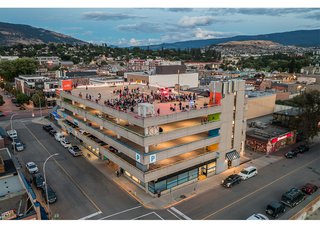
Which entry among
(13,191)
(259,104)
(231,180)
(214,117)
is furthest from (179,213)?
(259,104)

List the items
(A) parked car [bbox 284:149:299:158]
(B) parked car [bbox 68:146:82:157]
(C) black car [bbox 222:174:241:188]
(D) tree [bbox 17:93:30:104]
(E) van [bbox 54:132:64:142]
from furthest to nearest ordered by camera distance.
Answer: (D) tree [bbox 17:93:30:104]
(E) van [bbox 54:132:64:142]
(A) parked car [bbox 284:149:299:158]
(B) parked car [bbox 68:146:82:157]
(C) black car [bbox 222:174:241:188]

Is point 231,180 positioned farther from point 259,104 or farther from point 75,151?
point 259,104

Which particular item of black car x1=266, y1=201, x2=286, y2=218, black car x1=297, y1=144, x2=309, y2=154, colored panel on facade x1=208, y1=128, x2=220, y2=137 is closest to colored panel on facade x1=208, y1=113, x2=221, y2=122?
colored panel on facade x1=208, y1=128, x2=220, y2=137

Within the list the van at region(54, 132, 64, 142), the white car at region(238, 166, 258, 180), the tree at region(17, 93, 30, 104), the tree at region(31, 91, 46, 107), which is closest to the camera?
the white car at region(238, 166, 258, 180)

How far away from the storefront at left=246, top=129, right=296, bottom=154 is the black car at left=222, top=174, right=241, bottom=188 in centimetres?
1598

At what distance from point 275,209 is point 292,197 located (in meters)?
4.76

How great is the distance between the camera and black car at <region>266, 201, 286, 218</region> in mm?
32812

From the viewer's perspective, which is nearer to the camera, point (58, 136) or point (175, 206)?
point (175, 206)

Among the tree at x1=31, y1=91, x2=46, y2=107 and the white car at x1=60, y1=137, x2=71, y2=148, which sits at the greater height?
the tree at x1=31, y1=91, x2=46, y2=107

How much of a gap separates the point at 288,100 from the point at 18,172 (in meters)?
80.9

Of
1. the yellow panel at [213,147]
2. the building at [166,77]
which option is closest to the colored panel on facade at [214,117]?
the yellow panel at [213,147]

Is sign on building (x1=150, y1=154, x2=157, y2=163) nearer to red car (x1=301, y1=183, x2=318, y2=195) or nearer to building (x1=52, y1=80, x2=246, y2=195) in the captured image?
building (x1=52, y1=80, x2=246, y2=195)

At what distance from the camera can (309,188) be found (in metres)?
39.2

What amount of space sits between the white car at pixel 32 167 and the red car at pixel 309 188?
146 ft
